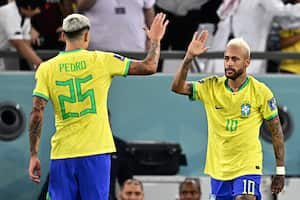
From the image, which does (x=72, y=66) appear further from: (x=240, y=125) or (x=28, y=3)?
(x=28, y=3)

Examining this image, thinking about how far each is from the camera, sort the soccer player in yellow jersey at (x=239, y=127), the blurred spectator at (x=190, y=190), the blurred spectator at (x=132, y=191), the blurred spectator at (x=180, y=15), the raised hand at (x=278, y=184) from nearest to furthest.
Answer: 1. the soccer player in yellow jersey at (x=239, y=127)
2. the raised hand at (x=278, y=184)
3. the blurred spectator at (x=132, y=191)
4. the blurred spectator at (x=190, y=190)
5. the blurred spectator at (x=180, y=15)

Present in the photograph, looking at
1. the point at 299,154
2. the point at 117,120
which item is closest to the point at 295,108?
the point at 299,154

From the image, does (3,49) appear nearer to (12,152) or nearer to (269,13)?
(12,152)

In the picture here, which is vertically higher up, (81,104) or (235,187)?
(81,104)

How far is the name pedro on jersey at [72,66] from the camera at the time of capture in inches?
381

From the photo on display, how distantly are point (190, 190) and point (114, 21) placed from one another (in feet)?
6.05

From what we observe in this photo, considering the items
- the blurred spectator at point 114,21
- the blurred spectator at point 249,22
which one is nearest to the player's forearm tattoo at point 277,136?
the blurred spectator at point 249,22

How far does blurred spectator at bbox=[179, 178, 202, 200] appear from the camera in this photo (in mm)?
11930

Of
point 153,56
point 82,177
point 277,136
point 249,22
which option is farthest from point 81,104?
point 249,22

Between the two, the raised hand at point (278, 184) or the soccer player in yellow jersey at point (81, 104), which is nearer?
the soccer player in yellow jersey at point (81, 104)

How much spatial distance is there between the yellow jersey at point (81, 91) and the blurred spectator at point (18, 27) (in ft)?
8.04

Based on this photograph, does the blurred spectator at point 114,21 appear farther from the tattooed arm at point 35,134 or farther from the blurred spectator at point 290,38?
the tattooed arm at point 35,134

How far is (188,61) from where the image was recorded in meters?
10.2

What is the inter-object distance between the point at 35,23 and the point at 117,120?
1375mm
